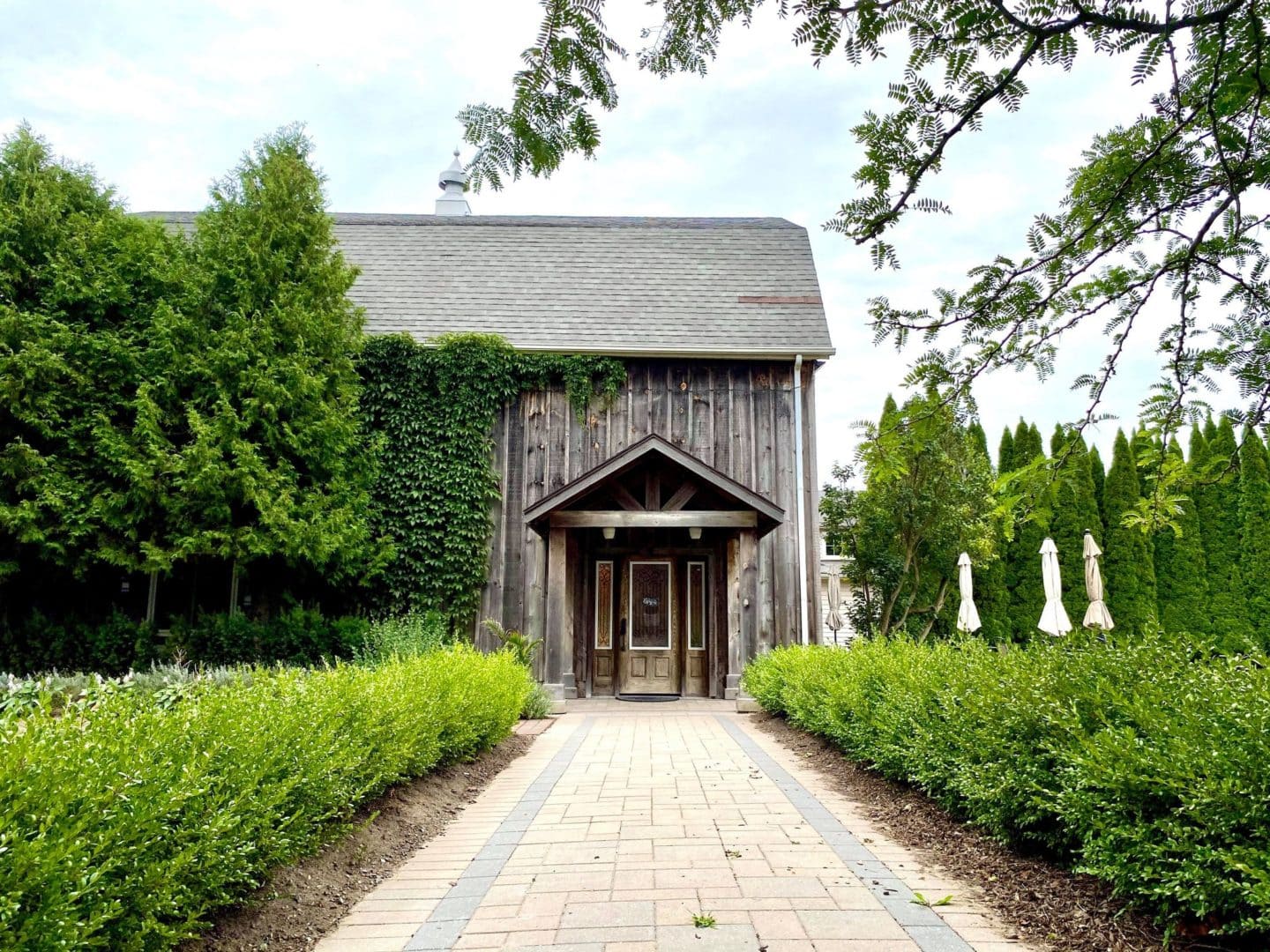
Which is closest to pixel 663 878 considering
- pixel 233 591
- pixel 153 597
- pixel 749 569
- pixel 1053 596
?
pixel 749 569

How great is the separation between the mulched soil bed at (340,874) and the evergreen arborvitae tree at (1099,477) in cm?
1749

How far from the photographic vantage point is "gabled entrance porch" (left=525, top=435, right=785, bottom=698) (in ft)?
37.4

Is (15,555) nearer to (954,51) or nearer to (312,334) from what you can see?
(312,334)

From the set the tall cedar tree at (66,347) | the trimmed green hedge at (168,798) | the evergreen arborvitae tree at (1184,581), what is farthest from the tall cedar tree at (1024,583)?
the tall cedar tree at (66,347)

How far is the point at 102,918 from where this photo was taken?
2.16 meters

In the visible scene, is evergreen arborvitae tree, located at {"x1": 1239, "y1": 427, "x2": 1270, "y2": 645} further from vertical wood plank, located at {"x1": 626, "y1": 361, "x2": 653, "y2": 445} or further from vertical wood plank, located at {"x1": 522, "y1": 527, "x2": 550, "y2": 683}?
vertical wood plank, located at {"x1": 522, "y1": 527, "x2": 550, "y2": 683}

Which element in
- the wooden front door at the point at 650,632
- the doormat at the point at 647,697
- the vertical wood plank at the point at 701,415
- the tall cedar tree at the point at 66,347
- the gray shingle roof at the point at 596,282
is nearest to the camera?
the tall cedar tree at the point at 66,347

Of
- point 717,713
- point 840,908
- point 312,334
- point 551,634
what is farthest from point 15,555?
point 840,908

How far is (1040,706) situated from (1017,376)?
5.27 feet

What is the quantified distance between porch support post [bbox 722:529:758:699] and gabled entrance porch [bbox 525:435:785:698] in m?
0.01

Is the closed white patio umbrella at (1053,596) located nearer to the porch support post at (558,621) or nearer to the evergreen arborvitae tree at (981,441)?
the porch support post at (558,621)

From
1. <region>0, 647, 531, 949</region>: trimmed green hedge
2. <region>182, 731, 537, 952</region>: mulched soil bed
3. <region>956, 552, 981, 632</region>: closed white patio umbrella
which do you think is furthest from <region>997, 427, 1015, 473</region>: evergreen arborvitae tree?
<region>0, 647, 531, 949</region>: trimmed green hedge

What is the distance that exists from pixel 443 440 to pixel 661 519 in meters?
4.03

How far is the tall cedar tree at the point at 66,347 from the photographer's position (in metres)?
10.0
